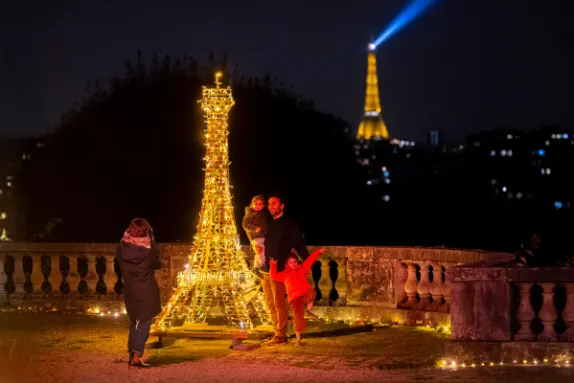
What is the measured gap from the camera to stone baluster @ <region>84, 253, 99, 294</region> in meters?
16.2

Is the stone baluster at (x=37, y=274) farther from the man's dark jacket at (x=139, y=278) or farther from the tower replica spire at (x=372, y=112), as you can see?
the tower replica spire at (x=372, y=112)

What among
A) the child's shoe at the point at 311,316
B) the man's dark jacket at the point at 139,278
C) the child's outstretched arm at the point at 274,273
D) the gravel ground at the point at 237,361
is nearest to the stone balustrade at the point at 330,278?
the child's shoe at the point at 311,316

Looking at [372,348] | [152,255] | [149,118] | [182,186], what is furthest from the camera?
[149,118]

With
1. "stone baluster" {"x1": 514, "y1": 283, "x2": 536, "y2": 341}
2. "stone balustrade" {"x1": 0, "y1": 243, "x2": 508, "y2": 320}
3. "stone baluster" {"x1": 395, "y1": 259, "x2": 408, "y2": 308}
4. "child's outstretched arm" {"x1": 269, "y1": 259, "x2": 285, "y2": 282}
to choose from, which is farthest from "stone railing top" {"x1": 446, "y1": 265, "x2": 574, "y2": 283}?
"stone baluster" {"x1": 395, "y1": 259, "x2": 408, "y2": 308}

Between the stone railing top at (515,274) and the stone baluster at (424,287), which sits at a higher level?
the stone railing top at (515,274)

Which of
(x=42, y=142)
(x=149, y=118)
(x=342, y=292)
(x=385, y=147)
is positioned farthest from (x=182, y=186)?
(x=385, y=147)

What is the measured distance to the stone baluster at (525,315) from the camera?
11.0 m

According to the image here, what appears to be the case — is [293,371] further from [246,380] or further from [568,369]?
[568,369]

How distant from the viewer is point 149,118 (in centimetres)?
4053

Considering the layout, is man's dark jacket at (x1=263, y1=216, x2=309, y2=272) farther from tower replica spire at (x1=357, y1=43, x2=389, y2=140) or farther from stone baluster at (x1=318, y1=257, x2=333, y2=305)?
tower replica spire at (x1=357, y1=43, x2=389, y2=140)

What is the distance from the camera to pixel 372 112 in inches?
6540

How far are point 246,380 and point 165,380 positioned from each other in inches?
29.5

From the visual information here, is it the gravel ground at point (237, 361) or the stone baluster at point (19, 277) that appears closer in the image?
the gravel ground at point (237, 361)

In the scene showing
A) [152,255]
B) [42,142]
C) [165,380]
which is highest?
[42,142]
